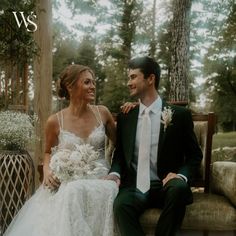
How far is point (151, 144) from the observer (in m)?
2.93

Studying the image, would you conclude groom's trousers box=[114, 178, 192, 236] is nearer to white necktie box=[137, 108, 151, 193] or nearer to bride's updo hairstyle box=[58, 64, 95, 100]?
white necktie box=[137, 108, 151, 193]

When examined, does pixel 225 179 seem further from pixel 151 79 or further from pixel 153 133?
pixel 151 79

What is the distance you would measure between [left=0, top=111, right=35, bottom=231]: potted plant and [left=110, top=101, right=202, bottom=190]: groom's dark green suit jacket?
92 centimetres

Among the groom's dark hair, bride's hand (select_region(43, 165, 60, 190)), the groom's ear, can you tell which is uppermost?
the groom's dark hair

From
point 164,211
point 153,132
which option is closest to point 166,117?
point 153,132

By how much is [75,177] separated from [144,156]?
48cm

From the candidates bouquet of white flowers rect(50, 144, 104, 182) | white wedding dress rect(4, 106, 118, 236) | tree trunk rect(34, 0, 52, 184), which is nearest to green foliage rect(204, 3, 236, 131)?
tree trunk rect(34, 0, 52, 184)

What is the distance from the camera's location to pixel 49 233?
256 centimetres

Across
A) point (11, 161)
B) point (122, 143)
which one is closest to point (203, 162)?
point (122, 143)

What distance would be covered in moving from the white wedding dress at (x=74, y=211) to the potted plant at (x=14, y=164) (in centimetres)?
65

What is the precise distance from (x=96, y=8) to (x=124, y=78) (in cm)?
192

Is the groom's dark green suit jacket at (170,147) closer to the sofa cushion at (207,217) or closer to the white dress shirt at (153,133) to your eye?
the white dress shirt at (153,133)

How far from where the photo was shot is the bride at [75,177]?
2.52 m

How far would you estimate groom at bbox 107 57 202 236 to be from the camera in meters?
2.81
